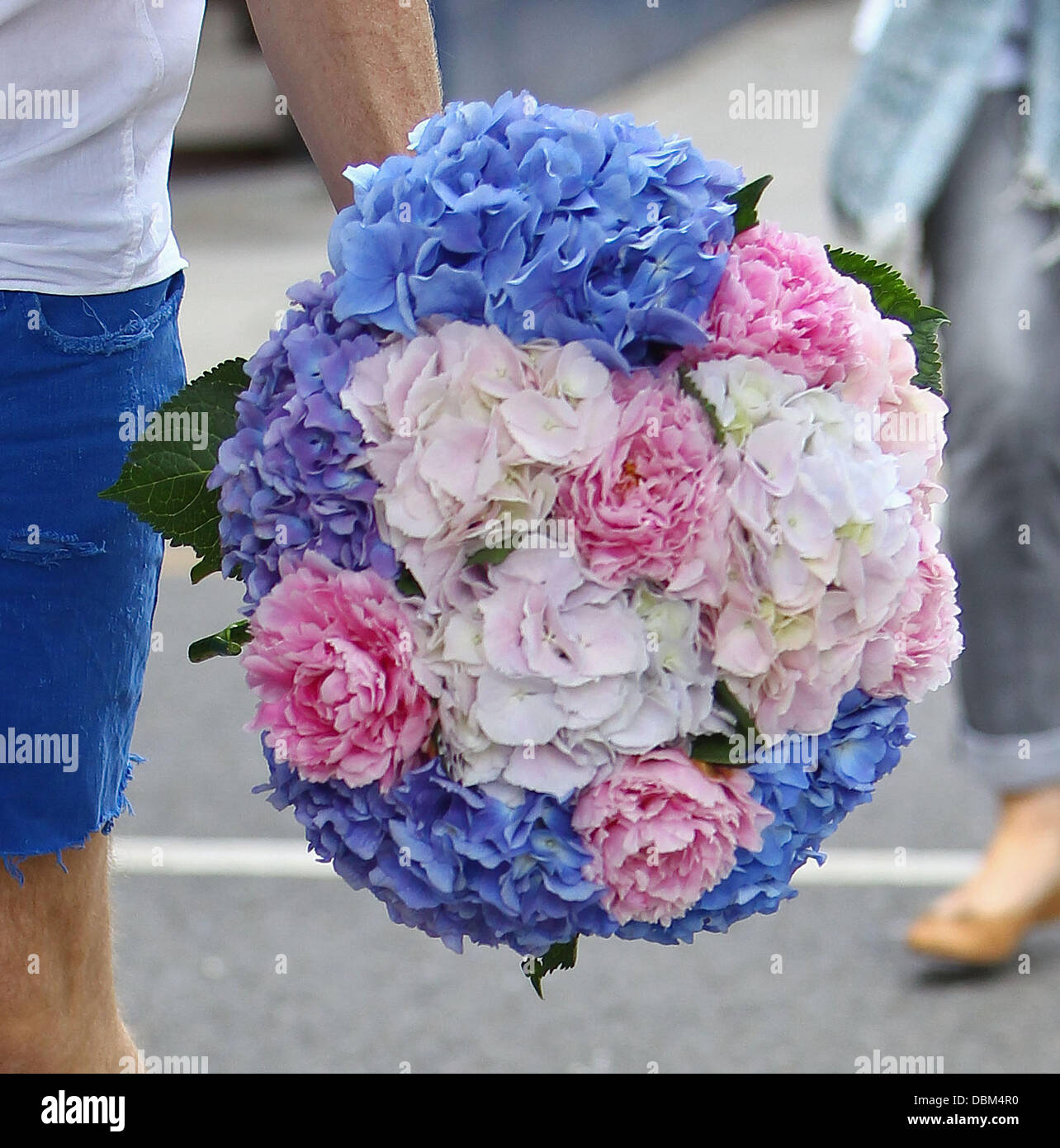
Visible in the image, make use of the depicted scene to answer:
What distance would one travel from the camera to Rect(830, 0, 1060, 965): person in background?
2994 millimetres

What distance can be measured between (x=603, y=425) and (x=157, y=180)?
563 mm

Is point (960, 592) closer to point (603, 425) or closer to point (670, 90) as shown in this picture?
point (603, 425)

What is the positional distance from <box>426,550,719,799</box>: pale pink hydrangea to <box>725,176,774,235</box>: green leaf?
302 mm

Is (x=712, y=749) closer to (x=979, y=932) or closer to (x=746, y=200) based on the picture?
(x=746, y=200)

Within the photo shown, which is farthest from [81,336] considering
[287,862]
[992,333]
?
[287,862]

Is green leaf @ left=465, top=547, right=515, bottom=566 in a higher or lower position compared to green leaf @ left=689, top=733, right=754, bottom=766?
higher

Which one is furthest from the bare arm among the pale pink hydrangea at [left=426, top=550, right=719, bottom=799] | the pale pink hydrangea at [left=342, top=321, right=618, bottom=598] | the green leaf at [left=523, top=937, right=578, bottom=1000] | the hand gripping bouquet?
the green leaf at [left=523, top=937, right=578, bottom=1000]

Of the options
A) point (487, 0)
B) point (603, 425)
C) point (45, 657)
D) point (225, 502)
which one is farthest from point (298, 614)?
point (487, 0)

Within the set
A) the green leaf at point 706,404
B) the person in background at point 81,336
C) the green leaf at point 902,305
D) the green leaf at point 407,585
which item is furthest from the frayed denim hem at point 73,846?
the green leaf at point 902,305

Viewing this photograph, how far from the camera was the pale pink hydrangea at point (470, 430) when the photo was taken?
127 cm

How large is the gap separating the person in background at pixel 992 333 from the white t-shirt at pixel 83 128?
176 cm

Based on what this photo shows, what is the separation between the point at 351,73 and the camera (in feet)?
4.99

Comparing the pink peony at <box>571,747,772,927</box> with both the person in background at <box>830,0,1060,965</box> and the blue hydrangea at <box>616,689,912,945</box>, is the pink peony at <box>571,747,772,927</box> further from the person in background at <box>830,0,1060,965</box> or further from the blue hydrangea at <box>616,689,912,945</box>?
the person in background at <box>830,0,1060,965</box>

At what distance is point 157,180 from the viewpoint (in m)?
1.61
